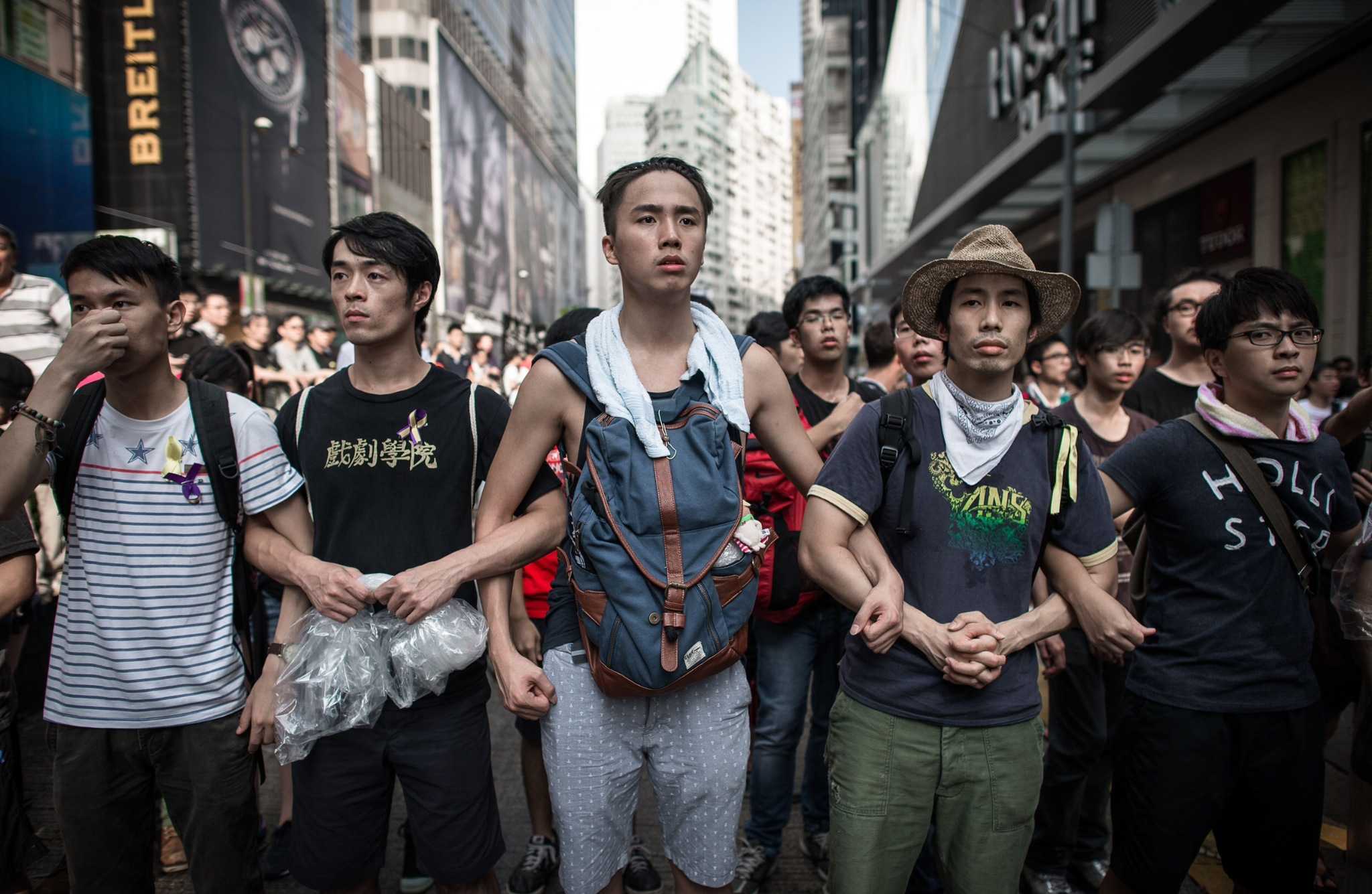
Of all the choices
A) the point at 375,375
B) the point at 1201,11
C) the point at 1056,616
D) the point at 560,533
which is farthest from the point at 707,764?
the point at 1201,11

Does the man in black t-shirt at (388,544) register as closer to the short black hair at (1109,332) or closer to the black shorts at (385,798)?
the black shorts at (385,798)

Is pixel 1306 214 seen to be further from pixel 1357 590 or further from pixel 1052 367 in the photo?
pixel 1357 590

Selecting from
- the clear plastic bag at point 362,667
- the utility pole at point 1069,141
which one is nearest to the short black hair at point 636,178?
the clear plastic bag at point 362,667

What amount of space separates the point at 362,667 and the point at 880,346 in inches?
139

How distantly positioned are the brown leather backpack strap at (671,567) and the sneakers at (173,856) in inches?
103

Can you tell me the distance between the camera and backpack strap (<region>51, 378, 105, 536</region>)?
2.44 m

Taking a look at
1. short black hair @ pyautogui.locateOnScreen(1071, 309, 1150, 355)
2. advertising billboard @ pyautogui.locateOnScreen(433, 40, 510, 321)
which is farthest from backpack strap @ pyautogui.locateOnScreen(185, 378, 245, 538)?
advertising billboard @ pyautogui.locateOnScreen(433, 40, 510, 321)

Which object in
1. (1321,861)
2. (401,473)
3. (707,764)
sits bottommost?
(1321,861)

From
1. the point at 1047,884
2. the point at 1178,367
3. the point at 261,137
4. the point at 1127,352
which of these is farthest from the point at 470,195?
the point at 1047,884

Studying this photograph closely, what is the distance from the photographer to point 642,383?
2395 millimetres

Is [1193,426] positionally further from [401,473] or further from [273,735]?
[273,735]

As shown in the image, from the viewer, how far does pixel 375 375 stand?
2686 mm

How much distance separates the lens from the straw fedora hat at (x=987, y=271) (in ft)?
7.70

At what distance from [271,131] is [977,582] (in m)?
33.6
